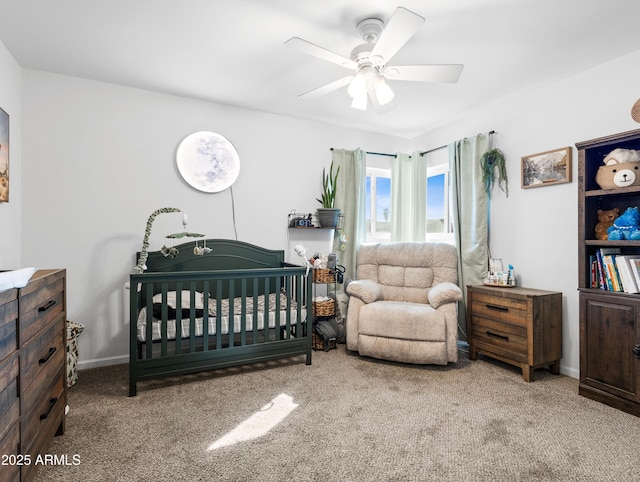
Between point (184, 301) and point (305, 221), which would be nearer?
point (184, 301)

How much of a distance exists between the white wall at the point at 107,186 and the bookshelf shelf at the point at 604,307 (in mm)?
2733

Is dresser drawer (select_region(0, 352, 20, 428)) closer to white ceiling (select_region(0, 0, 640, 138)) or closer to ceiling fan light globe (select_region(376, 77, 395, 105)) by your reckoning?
white ceiling (select_region(0, 0, 640, 138))

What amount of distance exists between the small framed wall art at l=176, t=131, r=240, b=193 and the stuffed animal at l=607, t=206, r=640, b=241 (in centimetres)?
303

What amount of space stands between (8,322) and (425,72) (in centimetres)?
233

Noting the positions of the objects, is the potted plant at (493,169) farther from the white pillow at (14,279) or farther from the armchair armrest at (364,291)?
the white pillow at (14,279)

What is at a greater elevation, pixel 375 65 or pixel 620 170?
pixel 375 65

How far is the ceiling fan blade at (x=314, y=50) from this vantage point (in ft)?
5.95

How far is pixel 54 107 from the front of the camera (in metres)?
2.75

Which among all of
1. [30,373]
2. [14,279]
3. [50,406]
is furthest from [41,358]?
[14,279]

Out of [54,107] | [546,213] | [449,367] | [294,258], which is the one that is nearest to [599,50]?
[546,213]

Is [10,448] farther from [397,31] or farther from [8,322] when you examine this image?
[397,31]

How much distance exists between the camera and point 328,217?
12.1ft

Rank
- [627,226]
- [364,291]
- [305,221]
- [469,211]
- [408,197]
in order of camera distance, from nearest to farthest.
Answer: [627,226], [364,291], [469,211], [305,221], [408,197]

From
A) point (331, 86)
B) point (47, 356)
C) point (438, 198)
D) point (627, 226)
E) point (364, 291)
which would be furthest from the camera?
point (438, 198)
